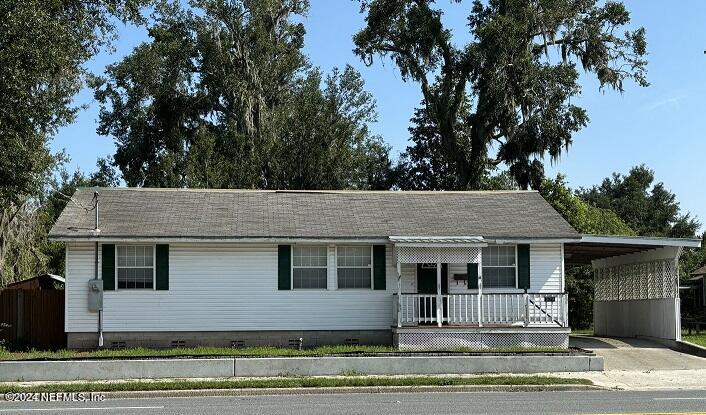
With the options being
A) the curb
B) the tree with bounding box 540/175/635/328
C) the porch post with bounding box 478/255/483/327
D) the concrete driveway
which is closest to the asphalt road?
the curb

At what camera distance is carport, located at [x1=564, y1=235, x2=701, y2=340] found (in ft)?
82.3

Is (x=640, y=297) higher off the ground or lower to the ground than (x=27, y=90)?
lower

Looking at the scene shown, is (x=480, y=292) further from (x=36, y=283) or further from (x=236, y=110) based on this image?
(x=236, y=110)

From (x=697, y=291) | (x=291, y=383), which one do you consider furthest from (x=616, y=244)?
(x=697, y=291)

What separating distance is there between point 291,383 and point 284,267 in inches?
264

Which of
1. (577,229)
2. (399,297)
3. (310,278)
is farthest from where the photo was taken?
(577,229)

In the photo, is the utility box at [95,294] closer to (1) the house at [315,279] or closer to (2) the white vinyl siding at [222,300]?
(1) the house at [315,279]

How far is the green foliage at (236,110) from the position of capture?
43.1 meters

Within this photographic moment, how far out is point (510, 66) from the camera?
39.0 meters

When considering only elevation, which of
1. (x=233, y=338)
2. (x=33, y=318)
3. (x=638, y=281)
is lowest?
(x=233, y=338)

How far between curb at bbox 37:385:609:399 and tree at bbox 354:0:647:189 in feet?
73.4

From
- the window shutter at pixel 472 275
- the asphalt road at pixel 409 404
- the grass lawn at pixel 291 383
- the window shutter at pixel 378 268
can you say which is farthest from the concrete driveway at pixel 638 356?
the window shutter at pixel 378 268

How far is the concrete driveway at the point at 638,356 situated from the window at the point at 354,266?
637 cm

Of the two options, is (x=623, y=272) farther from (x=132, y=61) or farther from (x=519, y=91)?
(x=132, y=61)
